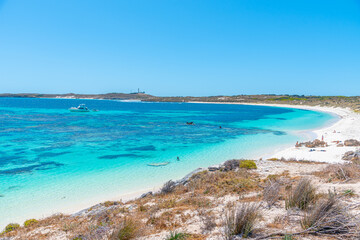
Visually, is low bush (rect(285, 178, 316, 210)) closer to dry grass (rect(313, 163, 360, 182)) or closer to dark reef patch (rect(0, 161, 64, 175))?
dry grass (rect(313, 163, 360, 182))

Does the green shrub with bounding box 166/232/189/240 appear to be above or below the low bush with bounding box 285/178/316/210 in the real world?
below

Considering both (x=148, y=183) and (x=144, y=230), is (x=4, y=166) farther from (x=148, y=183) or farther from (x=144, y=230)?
(x=144, y=230)

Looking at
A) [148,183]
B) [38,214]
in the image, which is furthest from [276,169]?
[38,214]

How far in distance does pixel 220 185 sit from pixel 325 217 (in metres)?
4.81

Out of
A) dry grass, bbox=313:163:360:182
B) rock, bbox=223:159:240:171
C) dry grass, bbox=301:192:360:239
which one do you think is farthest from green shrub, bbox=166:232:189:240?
rock, bbox=223:159:240:171

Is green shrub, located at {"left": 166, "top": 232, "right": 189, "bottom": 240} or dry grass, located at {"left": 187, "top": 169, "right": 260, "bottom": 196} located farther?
dry grass, located at {"left": 187, "top": 169, "right": 260, "bottom": 196}

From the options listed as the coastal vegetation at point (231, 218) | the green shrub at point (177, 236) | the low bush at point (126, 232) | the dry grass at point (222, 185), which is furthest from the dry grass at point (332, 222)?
the low bush at point (126, 232)

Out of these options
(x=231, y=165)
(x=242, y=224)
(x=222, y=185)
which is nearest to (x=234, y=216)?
→ (x=242, y=224)

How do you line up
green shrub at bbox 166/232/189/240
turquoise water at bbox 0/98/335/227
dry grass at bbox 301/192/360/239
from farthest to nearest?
turquoise water at bbox 0/98/335/227 → green shrub at bbox 166/232/189/240 → dry grass at bbox 301/192/360/239

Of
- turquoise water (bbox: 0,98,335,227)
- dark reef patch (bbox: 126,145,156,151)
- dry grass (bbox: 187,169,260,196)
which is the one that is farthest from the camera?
dark reef patch (bbox: 126,145,156,151)

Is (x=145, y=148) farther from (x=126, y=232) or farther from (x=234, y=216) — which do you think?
(x=234, y=216)

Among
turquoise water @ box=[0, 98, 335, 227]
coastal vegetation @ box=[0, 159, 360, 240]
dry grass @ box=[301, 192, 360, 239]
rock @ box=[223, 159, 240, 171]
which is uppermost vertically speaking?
dry grass @ box=[301, 192, 360, 239]

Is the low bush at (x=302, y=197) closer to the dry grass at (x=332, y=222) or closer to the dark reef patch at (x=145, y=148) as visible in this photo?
the dry grass at (x=332, y=222)

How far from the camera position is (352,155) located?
1436 centimetres
